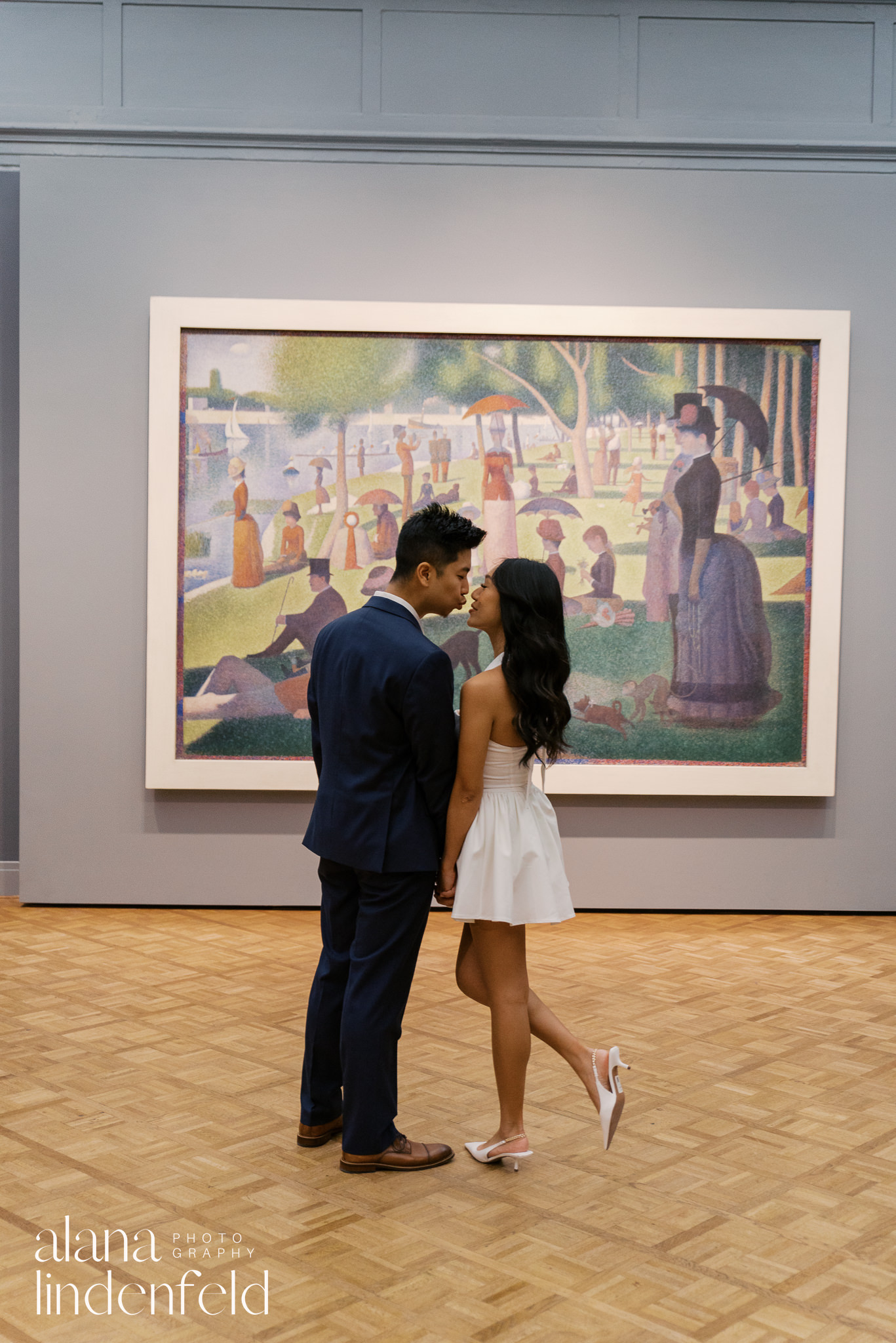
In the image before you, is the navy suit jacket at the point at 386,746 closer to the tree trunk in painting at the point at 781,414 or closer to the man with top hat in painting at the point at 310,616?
the man with top hat in painting at the point at 310,616

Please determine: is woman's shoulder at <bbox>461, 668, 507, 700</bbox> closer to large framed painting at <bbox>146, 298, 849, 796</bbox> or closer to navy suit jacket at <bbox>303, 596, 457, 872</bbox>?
navy suit jacket at <bbox>303, 596, 457, 872</bbox>

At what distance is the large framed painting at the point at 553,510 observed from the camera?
6.91 m

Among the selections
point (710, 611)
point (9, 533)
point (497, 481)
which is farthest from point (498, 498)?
point (9, 533)

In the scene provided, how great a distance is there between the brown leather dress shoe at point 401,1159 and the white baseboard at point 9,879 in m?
4.58

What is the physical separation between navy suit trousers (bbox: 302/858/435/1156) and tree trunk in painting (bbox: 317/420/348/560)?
12.2ft

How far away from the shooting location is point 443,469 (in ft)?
22.8

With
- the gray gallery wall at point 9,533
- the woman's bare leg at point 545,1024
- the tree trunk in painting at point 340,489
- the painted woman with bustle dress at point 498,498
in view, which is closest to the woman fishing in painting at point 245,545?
the tree trunk in painting at point 340,489

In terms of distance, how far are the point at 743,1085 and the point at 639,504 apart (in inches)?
146

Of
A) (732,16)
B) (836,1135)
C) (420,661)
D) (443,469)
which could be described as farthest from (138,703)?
(732,16)

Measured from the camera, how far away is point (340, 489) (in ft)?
22.8

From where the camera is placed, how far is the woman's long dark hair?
3.27m

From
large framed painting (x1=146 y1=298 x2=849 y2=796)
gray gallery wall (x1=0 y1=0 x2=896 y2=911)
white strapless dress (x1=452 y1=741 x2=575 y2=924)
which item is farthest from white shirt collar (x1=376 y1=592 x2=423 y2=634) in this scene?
gray gallery wall (x1=0 y1=0 x2=896 y2=911)

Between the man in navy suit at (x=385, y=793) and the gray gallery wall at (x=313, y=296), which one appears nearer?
the man in navy suit at (x=385, y=793)

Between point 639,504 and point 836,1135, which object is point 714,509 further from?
point 836,1135
